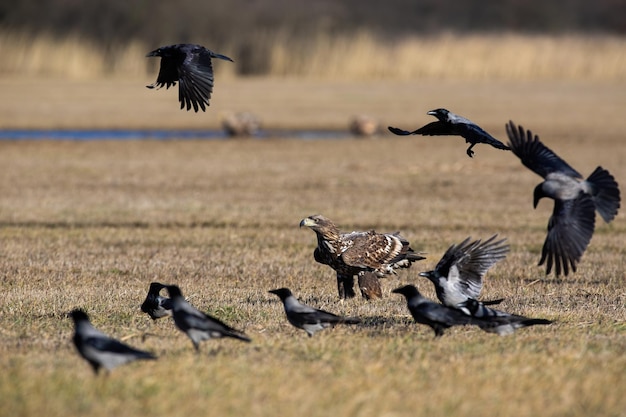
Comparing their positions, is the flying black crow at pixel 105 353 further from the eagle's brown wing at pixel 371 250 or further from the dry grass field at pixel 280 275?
the eagle's brown wing at pixel 371 250

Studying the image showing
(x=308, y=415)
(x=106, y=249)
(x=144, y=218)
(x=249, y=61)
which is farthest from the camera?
(x=249, y=61)

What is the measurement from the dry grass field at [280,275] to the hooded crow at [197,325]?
139mm

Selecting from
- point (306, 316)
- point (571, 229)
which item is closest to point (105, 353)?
point (306, 316)

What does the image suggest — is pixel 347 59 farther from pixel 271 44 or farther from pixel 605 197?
pixel 605 197

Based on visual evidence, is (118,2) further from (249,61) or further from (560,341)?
(560,341)

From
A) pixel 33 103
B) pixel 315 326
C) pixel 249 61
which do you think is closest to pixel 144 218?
pixel 315 326

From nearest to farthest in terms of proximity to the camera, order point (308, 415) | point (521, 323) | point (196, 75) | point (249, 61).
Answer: point (308, 415) < point (521, 323) < point (196, 75) < point (249, 61)

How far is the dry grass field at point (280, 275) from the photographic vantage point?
5934 millimetres

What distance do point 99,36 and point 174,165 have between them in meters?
25.2

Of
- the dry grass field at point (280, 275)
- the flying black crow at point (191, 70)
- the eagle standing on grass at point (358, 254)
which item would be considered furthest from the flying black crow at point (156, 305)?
the flying black crow at point (191, 70)

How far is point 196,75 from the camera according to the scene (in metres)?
9.07

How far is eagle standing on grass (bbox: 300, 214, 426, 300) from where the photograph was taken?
30.3 feet

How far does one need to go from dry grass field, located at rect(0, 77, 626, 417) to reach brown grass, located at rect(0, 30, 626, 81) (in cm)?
1402

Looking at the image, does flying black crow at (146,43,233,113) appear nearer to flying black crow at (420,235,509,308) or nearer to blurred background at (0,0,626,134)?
flying black crow at (420,235,509,308)
